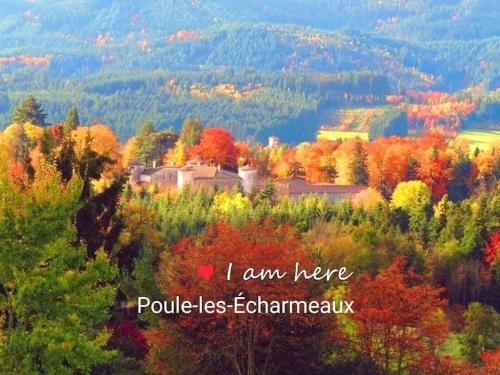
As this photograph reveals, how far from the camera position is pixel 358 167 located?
11500 cm

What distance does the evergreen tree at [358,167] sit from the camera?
114m

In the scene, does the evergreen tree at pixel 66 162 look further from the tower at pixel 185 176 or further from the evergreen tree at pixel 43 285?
the tower at pixel 185 176

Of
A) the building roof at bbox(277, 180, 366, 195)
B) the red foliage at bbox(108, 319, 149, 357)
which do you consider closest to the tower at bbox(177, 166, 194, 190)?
the building roof at bbox(277, 180, 366, 195)

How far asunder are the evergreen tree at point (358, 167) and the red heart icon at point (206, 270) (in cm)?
8294

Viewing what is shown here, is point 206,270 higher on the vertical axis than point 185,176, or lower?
lower

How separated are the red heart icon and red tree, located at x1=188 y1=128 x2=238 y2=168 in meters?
74.7

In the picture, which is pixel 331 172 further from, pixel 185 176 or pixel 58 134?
pixel 58 134

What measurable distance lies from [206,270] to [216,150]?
77.4 meters

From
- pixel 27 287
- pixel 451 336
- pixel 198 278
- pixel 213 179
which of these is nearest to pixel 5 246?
pixel 27 287

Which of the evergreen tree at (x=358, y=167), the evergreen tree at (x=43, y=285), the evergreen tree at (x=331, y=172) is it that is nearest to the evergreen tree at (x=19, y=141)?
the evergreen tree at (x=358, y=167)

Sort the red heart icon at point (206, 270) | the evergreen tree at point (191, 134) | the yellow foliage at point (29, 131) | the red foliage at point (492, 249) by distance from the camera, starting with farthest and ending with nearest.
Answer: the evergreen tree at point (191, 134) < the yellow foliage at point (29, 131) < the red foliage at point (492, 249) < the red heart icon at point (206, 270)

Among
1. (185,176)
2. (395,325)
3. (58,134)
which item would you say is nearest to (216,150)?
(185,176)

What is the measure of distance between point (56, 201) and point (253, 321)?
7.79 m

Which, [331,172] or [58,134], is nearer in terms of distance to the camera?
[58,134]
